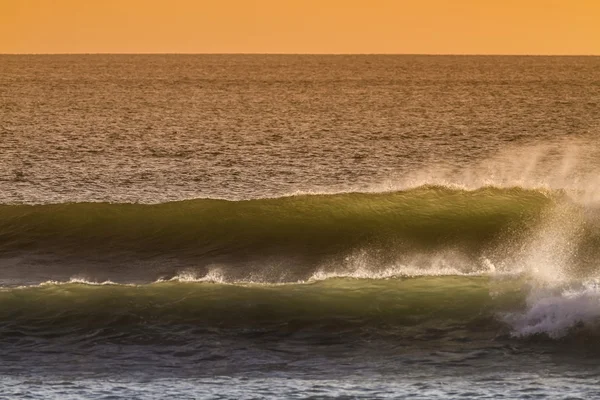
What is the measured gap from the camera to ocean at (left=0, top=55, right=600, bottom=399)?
13.3 m

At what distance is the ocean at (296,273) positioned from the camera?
13328 mm

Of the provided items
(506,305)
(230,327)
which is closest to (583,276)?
(506,305)

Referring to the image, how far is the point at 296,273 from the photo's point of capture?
65.3ft

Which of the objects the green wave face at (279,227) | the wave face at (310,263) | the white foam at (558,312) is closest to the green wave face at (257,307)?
the wave face at (310,263)

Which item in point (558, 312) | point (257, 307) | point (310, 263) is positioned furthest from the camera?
point (310, 263)

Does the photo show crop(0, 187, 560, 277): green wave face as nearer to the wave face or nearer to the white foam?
the wave face

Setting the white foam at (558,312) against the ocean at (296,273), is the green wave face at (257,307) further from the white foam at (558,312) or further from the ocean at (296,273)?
the white foam at (558,312)

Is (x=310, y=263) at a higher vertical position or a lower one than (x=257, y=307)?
higher

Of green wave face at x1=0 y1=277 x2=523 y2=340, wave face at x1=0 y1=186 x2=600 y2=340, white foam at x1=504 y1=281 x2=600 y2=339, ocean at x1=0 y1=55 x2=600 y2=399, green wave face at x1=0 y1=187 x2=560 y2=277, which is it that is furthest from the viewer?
green wave face at x1=0 y1=187 x2=560 y2=277

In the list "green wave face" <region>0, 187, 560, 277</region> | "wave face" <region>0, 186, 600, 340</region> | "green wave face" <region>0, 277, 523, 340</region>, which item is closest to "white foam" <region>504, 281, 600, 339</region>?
"wave face" <region>0, 186, 600, 340</region>

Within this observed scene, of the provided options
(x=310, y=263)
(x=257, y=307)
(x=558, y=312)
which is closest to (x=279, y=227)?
(x=310, y=263)

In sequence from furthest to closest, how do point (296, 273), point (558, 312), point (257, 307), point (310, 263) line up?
point (310, 263), point (296, 273), point (257, 307), point (558, 312)

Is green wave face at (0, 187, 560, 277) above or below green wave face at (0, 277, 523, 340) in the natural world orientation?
above

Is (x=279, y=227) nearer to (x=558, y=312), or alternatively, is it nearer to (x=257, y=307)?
(x=257, y=307)
